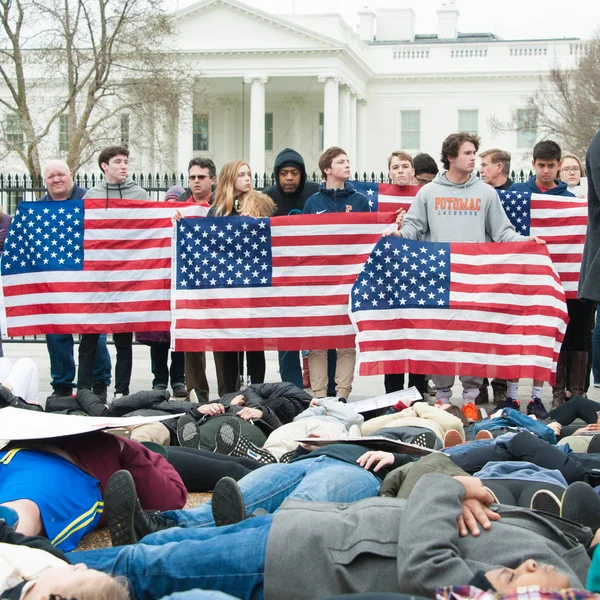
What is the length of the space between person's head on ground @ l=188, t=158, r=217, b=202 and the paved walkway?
6.48ft

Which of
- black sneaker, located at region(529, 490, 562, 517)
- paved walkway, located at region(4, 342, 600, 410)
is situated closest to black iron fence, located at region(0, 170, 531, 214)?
paved walkway, located at region(4, 342, 600, 410)

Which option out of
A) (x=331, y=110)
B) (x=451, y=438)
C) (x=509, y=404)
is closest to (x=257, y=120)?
(x=331, y=110)

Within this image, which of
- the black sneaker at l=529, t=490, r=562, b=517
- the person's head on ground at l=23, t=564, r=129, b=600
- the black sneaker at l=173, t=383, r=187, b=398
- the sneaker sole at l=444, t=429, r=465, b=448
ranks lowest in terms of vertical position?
the black sneaker at l=173, t=383, r=187, b=398

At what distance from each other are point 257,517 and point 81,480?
908 mm

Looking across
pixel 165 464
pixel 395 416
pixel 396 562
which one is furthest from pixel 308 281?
pixel 396 562

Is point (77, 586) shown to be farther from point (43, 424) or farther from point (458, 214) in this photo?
point (458, 214)

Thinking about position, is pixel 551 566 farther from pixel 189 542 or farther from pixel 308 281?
pixel 308 281

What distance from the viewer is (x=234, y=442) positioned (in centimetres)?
638

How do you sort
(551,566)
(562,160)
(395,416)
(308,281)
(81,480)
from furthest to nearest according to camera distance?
(562,160) → (308,281) → (395,416) → (81,480) → (551,566)

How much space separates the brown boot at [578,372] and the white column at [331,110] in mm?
52393

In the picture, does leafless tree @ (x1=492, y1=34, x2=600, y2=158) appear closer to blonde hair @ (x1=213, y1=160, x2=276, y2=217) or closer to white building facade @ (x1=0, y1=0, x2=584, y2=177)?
white building facade @ (x1=0, y1=0, x2=584, y2=177)

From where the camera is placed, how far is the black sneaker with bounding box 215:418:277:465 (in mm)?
6301

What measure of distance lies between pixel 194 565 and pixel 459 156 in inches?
214

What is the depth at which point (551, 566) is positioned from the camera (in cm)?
332
